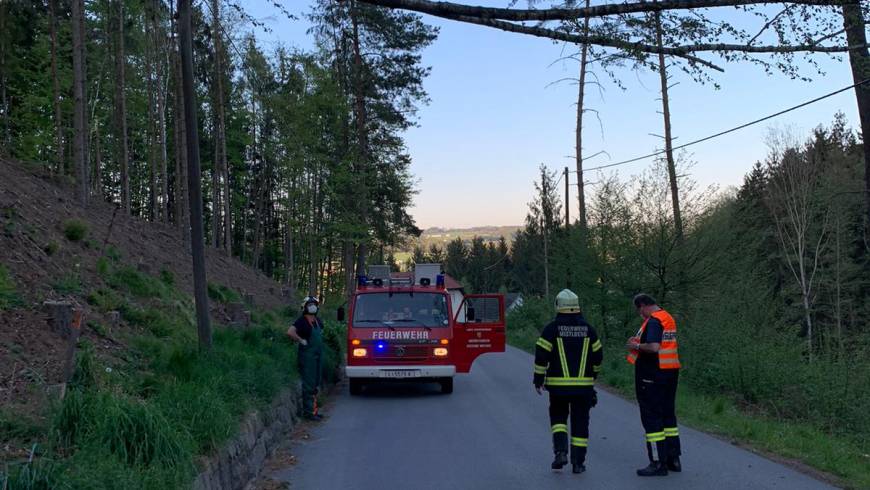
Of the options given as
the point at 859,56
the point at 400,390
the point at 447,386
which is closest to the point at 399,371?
the point at 447,386

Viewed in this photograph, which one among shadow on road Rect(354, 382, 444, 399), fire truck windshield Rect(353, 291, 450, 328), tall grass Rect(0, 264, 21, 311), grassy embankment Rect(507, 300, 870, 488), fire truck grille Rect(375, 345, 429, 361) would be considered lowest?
grassy embankment Rect(507, 300, 870, 488)

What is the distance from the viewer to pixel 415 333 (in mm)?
14805

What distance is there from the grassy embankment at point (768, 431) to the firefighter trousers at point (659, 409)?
172 cm

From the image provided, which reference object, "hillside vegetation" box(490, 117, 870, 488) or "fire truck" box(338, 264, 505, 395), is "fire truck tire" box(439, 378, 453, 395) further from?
"hillside vegetation" box(490, 117, 870, 488)

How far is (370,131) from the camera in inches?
1389

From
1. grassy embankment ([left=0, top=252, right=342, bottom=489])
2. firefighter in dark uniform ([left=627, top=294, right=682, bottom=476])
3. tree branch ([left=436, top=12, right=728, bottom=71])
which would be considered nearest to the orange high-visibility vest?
firefighter in dark uniform ([left=627, top=294, right=682, bottom=476])

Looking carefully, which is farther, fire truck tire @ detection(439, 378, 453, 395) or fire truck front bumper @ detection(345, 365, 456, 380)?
fire truck tire @ detection(439, 378, 453, 395)

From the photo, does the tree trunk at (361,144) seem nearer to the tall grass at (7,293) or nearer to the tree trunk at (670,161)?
the tree trunk at (670,161)

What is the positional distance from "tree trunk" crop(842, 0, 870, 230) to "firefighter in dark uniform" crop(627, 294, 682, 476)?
10.1 feet

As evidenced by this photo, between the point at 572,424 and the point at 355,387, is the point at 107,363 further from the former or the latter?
the point at 355,387

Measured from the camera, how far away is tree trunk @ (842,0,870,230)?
22.6 ft

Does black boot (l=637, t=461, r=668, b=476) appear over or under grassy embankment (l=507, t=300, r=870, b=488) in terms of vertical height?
over

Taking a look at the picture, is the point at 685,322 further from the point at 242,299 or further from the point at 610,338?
the point at 242,299

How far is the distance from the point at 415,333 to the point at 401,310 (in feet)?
2.64
